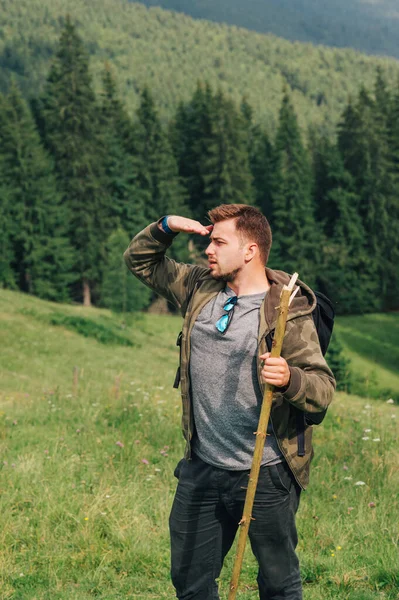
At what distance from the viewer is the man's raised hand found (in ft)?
13.5

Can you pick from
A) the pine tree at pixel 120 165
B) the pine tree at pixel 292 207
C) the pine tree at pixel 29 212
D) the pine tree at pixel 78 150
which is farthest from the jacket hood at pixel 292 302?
the pine tree at pixel 292 207

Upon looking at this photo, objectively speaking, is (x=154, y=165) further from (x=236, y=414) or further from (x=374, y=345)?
(x=236, y=414)

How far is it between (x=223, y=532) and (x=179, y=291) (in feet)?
4.66

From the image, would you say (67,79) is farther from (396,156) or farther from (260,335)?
(260,335)

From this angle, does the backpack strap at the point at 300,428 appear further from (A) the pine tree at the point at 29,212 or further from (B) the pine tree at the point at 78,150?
A: (B) the pine tree at the point at 78,150

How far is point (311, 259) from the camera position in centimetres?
6153

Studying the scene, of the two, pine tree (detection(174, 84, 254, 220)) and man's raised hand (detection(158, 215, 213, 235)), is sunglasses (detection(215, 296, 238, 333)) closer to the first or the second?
man's raised hand (detection(158, 215, 213, 235))

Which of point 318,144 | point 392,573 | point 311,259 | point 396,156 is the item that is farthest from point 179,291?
point 318,144

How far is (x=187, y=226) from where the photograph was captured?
13.9 ft

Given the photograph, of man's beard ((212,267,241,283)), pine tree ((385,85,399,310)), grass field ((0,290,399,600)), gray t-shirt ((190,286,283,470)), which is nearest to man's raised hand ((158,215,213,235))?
man's beard ((212,267,241,283))

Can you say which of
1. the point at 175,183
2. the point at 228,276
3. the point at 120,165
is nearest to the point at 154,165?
the point at 175,183

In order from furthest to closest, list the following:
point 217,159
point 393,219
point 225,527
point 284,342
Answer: point 393,219 < point 217,159 < point 225,527 < point 284,342

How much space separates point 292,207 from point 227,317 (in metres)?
57.6

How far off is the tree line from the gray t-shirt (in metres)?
48.6
